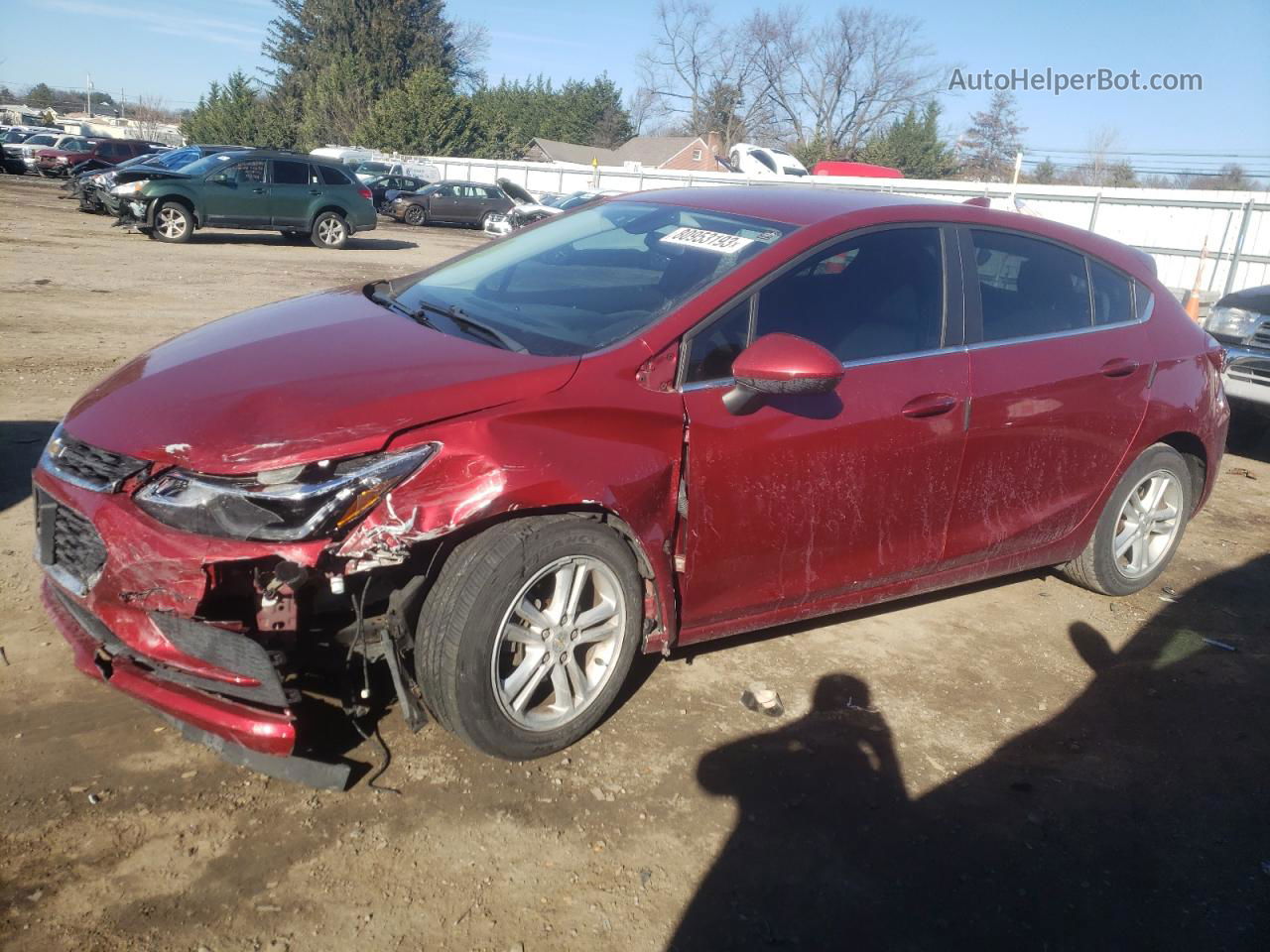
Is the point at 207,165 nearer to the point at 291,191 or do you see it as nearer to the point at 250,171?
the point at 250,171

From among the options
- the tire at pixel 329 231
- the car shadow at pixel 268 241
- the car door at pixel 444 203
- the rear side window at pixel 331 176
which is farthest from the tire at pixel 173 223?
the car door at pixel 444 203

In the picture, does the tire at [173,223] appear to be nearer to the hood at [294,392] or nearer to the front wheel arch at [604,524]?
the hood at [294,392]

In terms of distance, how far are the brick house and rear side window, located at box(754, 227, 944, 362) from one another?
206 feet

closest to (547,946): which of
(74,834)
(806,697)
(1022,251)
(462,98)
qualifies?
(74,834)

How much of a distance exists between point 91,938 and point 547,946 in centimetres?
107

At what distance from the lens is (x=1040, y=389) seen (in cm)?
412

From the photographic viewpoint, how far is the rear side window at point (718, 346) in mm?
3348

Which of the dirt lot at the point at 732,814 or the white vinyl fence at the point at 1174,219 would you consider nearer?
the dirt lot at the point at 732,814

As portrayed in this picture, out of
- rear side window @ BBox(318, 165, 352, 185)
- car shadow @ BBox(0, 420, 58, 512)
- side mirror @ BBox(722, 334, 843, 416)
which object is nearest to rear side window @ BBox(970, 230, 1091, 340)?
side mirror @ BBox(722, 334, 843, 416)

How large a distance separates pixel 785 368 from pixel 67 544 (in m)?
2.20

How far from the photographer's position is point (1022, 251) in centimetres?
433

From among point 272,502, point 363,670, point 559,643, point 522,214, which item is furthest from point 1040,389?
point 522,214

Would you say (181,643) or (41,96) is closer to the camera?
(181,643)

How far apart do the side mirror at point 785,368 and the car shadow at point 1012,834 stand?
1231 millimetres
